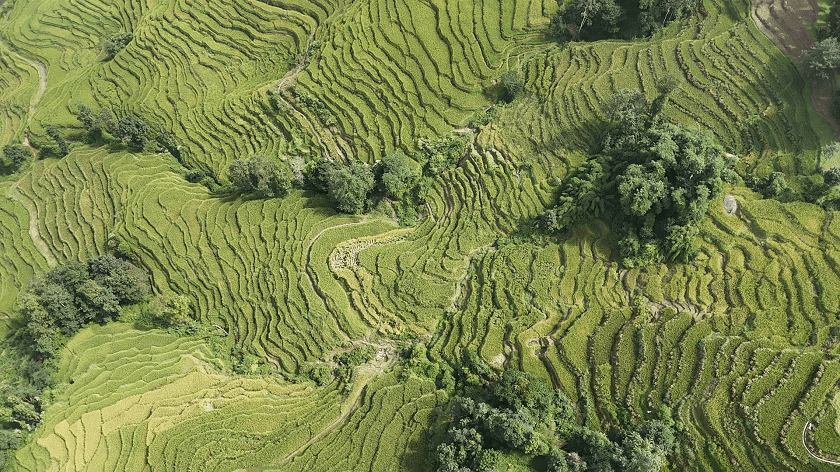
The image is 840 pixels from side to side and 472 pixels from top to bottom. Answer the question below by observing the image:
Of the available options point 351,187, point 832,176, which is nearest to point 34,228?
point 351,187

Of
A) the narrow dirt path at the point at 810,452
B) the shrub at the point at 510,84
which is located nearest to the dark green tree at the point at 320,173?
the shrub at the point at 510,84

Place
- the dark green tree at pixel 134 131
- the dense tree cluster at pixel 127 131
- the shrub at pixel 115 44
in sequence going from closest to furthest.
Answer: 1. the dark green tree at pixel 134 131
2. the dense tree cluster at pixel 127 131
3. the shrub at pixel 115 44

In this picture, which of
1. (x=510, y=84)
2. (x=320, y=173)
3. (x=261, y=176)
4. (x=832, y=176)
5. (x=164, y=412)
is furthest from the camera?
(x=510, y=84)

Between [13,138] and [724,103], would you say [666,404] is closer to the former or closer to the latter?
[724,103]

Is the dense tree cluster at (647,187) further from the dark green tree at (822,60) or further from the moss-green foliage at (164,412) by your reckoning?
the moss-green foliage at (164,412)

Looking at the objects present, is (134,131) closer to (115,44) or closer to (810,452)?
(115,44)

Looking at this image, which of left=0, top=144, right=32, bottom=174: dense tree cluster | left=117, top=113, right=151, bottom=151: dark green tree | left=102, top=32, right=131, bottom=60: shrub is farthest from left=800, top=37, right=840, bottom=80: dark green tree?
left=0, top=144, right=32, bottom=174: dense tree cluster

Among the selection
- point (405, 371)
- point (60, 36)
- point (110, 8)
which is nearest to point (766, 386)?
point (405, 371)
